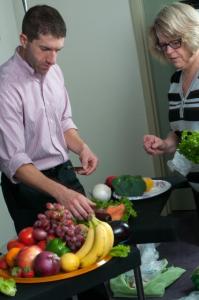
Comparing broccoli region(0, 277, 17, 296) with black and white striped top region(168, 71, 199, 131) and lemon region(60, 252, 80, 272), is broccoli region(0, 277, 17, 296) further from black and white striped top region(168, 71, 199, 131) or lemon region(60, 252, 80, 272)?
black and white striped top region(168, 71, 199, 131)

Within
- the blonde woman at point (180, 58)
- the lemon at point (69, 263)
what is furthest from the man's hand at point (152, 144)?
the lemon at point (69, 263)

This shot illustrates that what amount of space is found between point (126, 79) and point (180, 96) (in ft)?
4.70

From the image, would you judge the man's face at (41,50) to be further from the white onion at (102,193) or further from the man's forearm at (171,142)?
the man's forearm at (171,142)

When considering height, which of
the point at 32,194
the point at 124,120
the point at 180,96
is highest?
the point at 180,96

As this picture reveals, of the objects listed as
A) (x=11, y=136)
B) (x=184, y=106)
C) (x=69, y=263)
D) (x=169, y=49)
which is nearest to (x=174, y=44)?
(x=169, y=49)

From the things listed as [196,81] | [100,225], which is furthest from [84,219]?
[196,81]

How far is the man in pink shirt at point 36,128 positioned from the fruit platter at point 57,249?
138mm

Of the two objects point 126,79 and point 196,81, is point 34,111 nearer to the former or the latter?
point 196,81

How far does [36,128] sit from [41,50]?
0.32m

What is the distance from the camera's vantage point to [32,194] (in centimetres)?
212

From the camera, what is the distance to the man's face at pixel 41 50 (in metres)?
1.97

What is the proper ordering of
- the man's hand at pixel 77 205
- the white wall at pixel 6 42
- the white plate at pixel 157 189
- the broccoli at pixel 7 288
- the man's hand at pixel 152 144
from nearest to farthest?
the broccoli at pixel 7 288 < the man's hand at pixel 77 205 < the white plate at pixel 157 189 < the man's hand at pixel 152 144 < the white wall at pixel 6 42

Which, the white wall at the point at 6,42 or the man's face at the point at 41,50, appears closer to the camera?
the man's face at the point at 41,50

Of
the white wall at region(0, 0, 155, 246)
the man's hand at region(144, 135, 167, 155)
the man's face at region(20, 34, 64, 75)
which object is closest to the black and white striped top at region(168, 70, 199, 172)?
the man's hand at region(144, 135, 167, 155)
